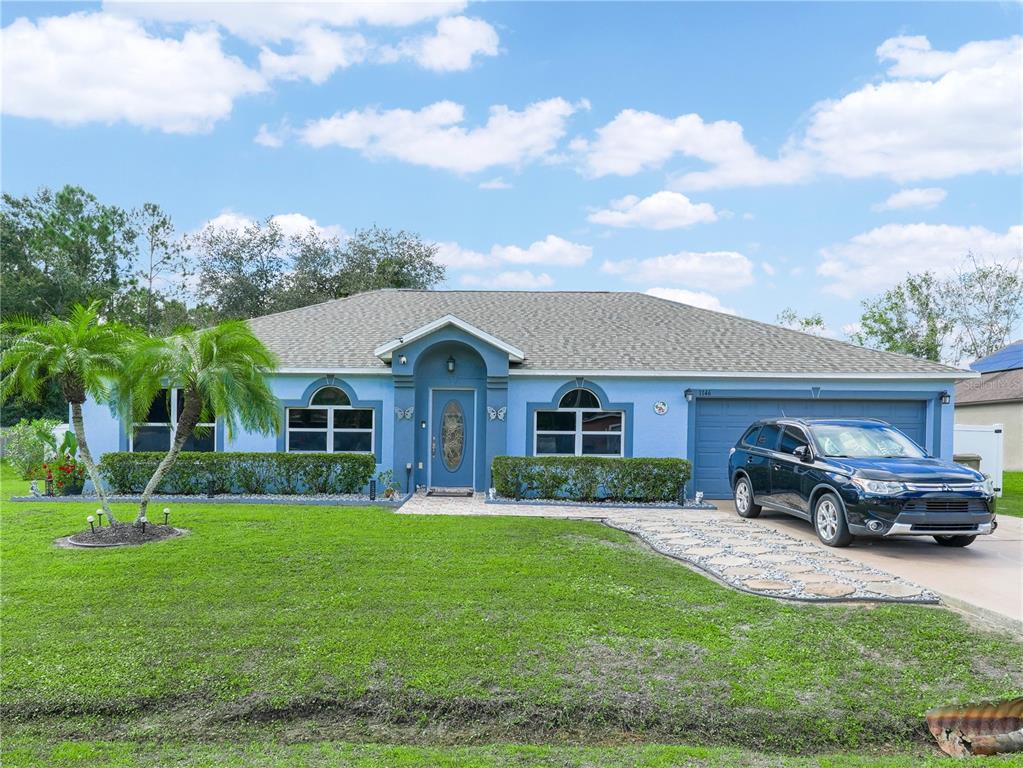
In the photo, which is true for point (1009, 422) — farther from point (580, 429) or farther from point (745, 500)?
point (580, 429)

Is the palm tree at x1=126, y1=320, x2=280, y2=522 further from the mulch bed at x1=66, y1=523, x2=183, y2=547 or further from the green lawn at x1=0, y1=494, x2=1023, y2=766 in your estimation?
the green lawn at x1=0, y1=494, x2=1023, y2=766

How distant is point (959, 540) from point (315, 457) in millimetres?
10902

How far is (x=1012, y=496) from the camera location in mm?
16953

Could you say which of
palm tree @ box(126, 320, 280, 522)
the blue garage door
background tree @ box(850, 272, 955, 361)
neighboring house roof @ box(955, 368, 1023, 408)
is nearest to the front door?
the blue garage door

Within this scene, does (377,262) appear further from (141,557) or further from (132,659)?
(132,659)

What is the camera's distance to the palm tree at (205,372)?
356 inches

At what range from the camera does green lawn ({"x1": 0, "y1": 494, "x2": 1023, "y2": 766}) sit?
392cm

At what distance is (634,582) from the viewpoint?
6.94 meters

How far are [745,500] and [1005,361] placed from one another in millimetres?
26644

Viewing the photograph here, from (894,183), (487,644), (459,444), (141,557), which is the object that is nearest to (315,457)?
(459,444)

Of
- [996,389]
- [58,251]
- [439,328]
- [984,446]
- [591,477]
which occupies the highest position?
[58,251]

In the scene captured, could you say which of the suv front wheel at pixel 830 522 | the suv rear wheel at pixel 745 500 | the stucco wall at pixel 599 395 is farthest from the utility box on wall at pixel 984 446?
the suv front wheel at pixel 830 522

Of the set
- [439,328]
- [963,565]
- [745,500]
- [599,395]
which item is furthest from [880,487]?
[439,328]


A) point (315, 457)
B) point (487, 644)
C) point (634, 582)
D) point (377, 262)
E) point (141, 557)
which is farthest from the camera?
point (377, 262)
